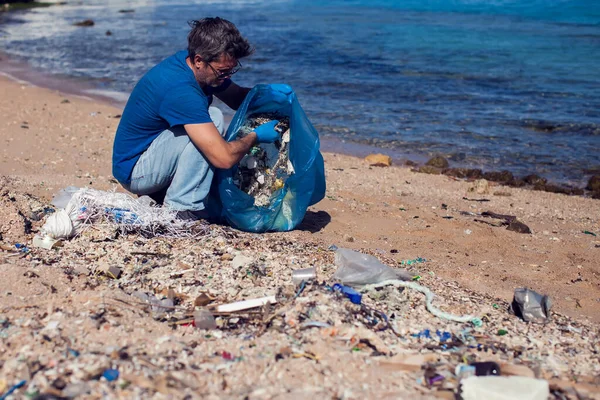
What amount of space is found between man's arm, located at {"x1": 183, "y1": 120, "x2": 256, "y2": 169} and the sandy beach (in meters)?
0.49

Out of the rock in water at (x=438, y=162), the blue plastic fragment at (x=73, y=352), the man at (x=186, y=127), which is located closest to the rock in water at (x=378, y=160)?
the rock in water at (x=438, y=162)

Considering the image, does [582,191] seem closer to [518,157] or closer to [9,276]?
[518,157]

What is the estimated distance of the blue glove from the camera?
13.8 ft

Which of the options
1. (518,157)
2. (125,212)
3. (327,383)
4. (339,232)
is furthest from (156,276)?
(518,157)

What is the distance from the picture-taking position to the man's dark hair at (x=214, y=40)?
3801 millimetres

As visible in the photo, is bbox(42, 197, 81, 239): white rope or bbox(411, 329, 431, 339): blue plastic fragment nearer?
bbox(411, 329, 431, 339): blue plastic fragment

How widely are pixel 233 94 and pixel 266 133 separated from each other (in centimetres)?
45

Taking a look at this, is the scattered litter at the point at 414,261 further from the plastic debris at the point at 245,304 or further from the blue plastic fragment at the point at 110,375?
the blue plastic fragment at the point at 110,375

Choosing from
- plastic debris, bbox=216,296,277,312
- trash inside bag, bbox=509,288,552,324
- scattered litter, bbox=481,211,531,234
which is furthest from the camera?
scattered litter, bbox=481,211,531,234

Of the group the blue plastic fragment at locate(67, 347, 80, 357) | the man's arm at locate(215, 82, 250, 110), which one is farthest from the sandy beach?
the man's arm at locate(215, 82, 250, 110)

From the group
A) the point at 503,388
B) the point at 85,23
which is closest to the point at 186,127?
the point at 503,388

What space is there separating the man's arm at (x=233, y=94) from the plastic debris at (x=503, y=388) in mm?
2608

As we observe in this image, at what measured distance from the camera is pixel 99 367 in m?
2.51

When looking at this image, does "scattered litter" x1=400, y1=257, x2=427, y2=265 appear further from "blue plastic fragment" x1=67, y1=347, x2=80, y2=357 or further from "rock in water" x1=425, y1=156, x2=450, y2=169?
"rock in water" x1=425, y1=156, x2=450, y2=169
